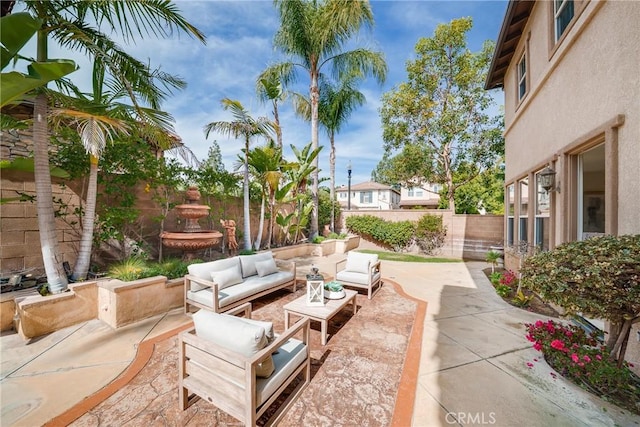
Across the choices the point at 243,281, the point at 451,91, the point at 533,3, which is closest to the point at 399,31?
the point at 533,3

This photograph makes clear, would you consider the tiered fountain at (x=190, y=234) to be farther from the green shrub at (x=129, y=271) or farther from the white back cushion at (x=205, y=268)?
the white back cushion at (x=205, y=268)

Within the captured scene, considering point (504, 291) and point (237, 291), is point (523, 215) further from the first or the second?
point (237, 291)

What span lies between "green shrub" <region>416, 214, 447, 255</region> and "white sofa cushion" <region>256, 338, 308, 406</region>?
1201cm

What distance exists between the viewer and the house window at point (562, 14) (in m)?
4.64

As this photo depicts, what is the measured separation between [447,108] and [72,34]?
14.9 m

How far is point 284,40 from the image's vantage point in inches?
426

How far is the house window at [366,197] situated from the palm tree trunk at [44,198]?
32.7m

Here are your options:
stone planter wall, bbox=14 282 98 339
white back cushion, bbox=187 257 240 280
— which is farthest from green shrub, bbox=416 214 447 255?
stone planter wall, bbox=14 282 98 339

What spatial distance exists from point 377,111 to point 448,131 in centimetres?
422

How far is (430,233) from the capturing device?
1312 cm

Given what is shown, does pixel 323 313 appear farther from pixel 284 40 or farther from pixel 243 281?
pixel 284 40

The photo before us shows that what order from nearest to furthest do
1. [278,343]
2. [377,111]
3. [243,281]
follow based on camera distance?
1. [278,343]
2. [243,281]
3. [377,111]

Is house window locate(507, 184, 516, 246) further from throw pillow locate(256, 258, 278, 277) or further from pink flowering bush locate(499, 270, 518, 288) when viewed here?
throw pillow locate(256, 258, 278, 277)

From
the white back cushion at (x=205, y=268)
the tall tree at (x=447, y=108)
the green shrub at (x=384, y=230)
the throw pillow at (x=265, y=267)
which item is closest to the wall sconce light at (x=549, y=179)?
the throw pillow at (x=265, y=267)
